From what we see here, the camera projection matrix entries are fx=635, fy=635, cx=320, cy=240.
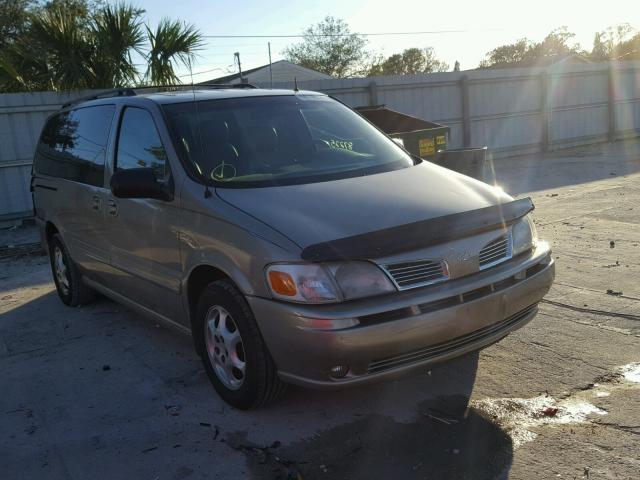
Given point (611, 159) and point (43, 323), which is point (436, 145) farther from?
point (611, 159)

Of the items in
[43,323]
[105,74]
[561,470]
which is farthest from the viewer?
[105,74]

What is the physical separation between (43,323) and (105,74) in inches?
259

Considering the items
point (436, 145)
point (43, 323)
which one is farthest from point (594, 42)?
point (43, 323)

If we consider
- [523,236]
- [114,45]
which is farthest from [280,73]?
[523,236]

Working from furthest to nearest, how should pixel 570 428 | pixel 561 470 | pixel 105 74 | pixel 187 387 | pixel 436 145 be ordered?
pixel 105 74, pixel 436 145, pixel 187 387, pixel 570 428, pixel 561 470

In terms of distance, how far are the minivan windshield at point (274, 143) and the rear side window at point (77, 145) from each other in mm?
950

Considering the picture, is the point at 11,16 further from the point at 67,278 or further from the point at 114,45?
the point at 67,278

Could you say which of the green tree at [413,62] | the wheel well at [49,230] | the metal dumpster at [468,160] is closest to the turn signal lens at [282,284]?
the wheel well at [49,230]

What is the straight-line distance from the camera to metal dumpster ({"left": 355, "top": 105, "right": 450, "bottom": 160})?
858 centimetres

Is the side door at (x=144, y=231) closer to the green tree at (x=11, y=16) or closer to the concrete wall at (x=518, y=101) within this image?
the concrete wall at (x=518, y=101)

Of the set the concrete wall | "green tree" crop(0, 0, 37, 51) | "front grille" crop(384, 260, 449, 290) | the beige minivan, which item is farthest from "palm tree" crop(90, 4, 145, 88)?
"green tree" crop(0, 0, 37, 51)

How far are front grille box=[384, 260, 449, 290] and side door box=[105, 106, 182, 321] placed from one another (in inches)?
56.5

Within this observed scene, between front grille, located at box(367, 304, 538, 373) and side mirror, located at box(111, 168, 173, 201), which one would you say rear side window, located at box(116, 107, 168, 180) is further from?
front grille, located at box(367, 304, 538, 373)

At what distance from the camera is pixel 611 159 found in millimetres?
15258
